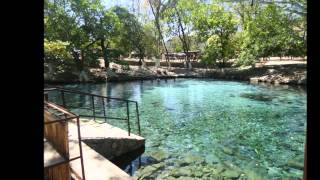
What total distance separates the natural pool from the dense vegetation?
24.0ft

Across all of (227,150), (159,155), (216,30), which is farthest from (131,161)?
(216,30)

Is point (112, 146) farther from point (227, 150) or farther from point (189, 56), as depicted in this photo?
point (189, 56)

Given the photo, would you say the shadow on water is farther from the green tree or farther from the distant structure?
the distant structure

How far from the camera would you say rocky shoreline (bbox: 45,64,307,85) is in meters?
32.0

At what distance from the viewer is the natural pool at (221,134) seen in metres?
9.22

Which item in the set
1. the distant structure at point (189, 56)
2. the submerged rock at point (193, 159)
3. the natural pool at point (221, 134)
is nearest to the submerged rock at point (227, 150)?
the natural pool at point (221, 134)

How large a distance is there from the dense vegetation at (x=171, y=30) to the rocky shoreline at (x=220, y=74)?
4.39 feet

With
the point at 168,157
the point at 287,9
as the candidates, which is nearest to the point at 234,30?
Result: the point at 287,9

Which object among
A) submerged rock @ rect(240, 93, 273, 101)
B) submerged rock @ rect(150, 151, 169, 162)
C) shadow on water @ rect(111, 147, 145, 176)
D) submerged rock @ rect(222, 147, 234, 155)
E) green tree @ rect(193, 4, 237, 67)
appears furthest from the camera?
green tree @ rect(193, 4, 237, 67)

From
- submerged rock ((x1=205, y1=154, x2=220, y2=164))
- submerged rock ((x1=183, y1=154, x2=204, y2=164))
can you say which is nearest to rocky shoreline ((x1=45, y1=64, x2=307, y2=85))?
submerged rock ((x1=183, y1=154, x2=204, y2=164))

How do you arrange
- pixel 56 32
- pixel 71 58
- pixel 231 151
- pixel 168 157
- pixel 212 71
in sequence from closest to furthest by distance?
pixel 168 157 < pixel 231 151 < pixel 56 32 < pixel 71 58 < pixel 212 71
